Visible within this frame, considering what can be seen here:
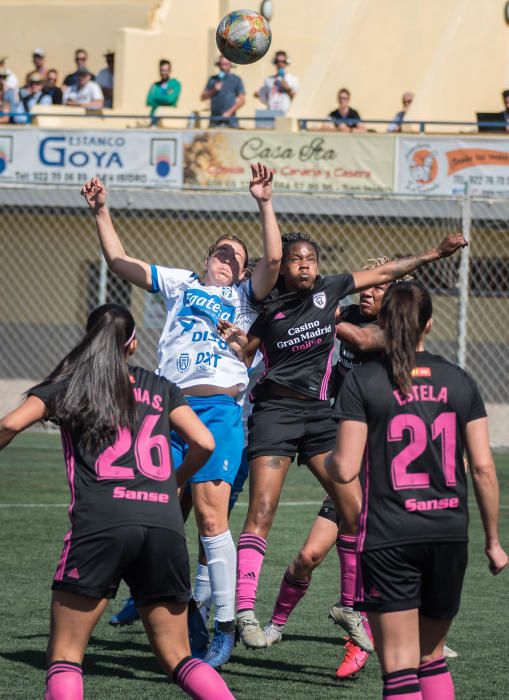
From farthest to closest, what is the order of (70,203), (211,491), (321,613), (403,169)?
(70,203) → (403,169) → (321,613) → (211,491)

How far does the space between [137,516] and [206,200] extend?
1700 centimetres

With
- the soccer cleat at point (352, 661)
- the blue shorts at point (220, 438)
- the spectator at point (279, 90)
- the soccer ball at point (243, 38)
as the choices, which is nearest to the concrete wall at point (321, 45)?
the spectator at point (279, 90)

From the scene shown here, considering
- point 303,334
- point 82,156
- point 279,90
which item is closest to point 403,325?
point 303,334

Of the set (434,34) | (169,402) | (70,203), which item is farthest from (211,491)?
(434,34)

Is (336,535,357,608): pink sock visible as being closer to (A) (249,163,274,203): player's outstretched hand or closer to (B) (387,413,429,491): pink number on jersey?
(A) (249,163,274,203): player's outstretched hand

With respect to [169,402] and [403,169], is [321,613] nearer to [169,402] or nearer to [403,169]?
[169,402]

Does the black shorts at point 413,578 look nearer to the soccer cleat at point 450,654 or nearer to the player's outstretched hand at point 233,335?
the player's outstretched hand at point 233,335

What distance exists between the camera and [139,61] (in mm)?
26906

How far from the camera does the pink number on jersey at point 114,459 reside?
435 cm

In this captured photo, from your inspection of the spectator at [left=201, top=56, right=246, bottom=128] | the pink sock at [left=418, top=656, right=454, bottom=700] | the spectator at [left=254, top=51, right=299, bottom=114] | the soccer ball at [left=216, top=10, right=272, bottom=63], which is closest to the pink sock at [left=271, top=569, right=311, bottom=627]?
the pink sock at [left=418, top=656, right=454, bottom=700]

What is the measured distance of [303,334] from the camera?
6.44 m

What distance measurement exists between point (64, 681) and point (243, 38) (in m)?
5.87

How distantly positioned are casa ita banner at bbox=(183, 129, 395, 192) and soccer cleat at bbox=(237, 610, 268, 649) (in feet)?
49.1

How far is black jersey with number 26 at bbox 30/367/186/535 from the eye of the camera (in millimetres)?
4336
